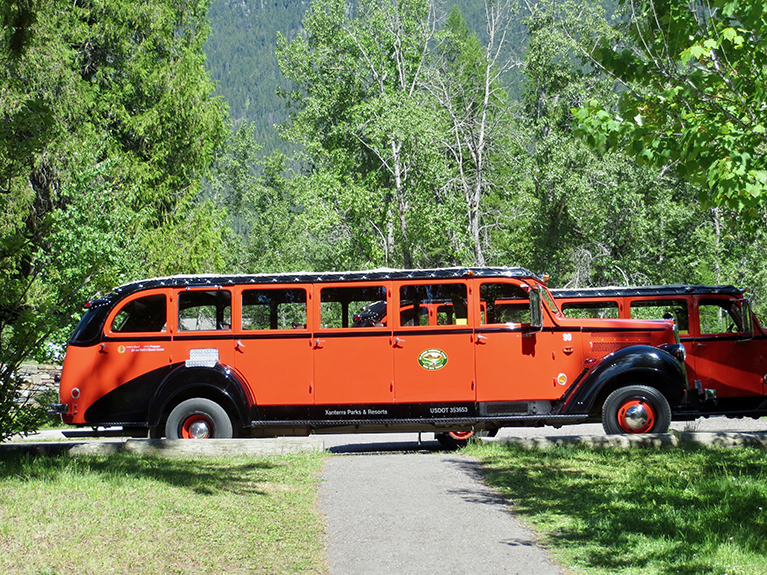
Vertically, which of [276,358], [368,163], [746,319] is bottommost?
[276,358]

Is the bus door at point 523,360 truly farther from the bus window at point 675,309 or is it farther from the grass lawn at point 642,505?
the bus window at point 675,309

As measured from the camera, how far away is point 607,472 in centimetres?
885

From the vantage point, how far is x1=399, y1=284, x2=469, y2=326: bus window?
11258mm

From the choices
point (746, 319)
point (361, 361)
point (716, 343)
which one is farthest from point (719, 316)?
point (361, 361)

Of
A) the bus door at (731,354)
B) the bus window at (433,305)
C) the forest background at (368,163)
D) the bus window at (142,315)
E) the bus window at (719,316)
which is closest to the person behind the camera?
the bus window at (433,305)

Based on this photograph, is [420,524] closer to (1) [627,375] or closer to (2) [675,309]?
(1) [627,375]

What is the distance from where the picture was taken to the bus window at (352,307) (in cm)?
1132

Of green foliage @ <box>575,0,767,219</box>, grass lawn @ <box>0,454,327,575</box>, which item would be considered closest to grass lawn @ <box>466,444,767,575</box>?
grass lawn @ <box>0,454,327,575</box>

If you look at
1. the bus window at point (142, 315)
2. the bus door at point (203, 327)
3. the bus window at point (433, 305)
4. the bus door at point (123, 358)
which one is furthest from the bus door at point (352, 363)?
the bus window at point (142, 315)

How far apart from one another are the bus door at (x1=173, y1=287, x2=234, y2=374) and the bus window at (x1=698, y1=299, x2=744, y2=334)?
832 cm

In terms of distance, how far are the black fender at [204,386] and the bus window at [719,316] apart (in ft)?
26.7

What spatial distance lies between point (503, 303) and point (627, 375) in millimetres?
2132

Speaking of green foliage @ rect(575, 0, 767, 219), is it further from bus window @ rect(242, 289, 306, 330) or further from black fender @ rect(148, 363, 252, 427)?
black fender @ rect(148, 363, 252, 427)

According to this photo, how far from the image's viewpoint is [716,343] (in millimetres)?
13195
